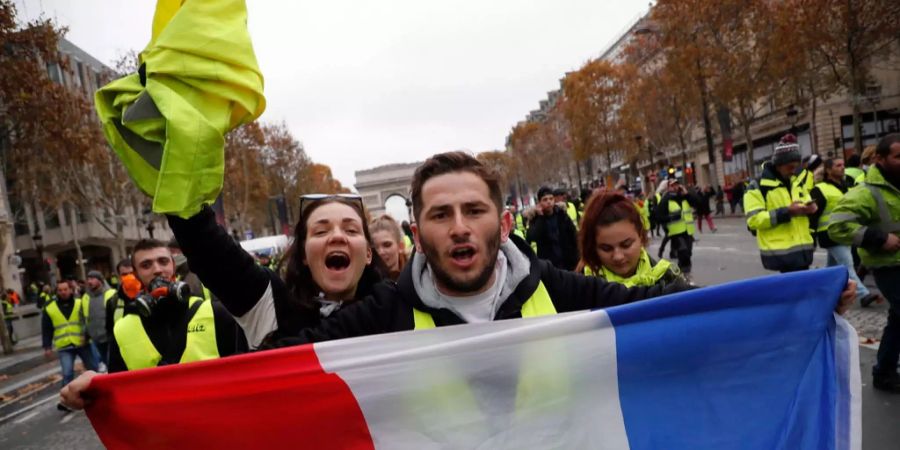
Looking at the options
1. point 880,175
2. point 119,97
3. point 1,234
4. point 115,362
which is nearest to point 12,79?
point 115,362

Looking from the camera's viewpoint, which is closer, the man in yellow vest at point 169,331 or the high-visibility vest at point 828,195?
the man in yellow vest at point 169,331

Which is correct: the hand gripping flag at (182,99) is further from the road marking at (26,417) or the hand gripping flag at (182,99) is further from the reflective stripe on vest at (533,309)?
the road marking at (26,417)

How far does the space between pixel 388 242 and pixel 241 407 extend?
3.12m

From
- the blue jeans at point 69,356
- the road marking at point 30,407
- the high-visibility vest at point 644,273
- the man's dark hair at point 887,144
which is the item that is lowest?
the road marking at point 30,407

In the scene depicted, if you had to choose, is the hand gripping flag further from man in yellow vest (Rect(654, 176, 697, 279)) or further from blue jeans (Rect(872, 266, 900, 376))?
man in yellow vest (Rect(654, 176, 697, 279))

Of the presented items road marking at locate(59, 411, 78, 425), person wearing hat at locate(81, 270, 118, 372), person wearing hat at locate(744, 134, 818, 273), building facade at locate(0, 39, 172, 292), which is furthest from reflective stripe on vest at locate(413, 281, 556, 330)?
building facade at locate(0, 39, 172, 292)

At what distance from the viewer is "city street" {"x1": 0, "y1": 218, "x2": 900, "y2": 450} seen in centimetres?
415

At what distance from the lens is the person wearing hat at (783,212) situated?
5.75 metres

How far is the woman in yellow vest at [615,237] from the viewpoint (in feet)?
11.7

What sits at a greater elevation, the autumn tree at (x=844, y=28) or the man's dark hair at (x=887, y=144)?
the autumn tree at (x=844, y=28)

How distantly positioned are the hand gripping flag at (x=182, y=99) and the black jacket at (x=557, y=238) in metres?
6.45

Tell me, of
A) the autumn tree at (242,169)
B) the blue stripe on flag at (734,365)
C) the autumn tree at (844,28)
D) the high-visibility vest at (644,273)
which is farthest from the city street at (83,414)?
the autumn tree at (242,169)

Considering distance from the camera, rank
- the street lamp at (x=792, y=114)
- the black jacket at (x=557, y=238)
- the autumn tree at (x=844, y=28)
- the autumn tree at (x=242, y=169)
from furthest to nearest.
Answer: the autumn tree at (x=242, y=169)
the street lamp at (x=792, y=114)
the autumn tree at (x=844, y=28)
the black jacket at (x=557, y=238)

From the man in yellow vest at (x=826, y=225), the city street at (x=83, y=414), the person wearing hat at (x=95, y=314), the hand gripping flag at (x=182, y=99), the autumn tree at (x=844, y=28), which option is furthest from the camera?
the autumn tree at (x=844, y=28)
